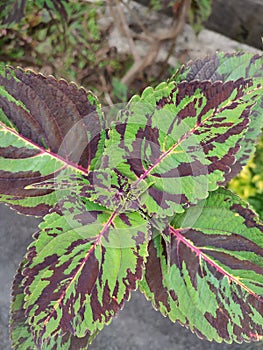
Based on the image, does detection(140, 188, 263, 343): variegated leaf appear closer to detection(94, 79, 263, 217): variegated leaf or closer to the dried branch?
detection(94, 79, 263, 217): variegated leaf

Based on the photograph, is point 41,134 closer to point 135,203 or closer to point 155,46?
point 135,203

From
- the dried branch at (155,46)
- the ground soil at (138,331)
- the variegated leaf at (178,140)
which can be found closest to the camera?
the variegated leaf at (178,140)

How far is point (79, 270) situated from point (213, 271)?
144 mm

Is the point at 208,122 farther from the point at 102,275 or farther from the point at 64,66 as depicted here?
the point at 64,66

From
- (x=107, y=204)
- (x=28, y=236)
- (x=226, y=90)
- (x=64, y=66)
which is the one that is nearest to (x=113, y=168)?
(x=107, y=204)

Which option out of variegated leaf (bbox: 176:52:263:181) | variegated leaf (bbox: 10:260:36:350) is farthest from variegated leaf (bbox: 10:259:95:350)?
variegated leaf (bbox: 176:52:263:181)

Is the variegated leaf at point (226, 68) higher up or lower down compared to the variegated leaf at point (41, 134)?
higher up

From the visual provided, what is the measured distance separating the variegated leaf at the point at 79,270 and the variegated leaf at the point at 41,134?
5 cm

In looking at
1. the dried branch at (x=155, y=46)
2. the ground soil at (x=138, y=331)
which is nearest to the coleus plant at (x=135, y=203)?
the ground soil at (x=138, y=331)

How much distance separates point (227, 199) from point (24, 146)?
23 cm

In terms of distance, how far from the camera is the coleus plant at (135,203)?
0.52 m

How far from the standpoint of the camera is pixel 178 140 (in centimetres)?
52

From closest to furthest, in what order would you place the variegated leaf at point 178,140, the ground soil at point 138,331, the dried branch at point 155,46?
1. the variegated leaf at point 178,140
2. the ground soil at point 138,331
3. the dried branch at point 155,46

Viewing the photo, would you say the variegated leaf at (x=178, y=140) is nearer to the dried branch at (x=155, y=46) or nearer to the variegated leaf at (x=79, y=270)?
the variegated leaf at (x=79, y=270)
